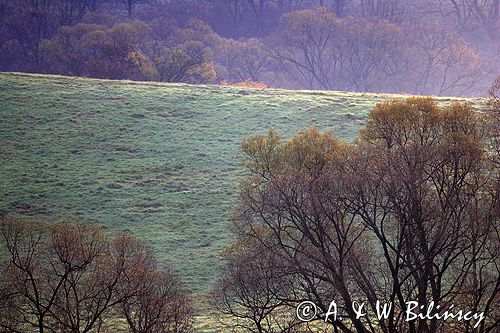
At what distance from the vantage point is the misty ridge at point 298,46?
287 ft

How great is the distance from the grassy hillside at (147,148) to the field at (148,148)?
0.24ft

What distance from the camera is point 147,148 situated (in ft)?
149

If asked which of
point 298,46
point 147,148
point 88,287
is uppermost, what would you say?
point 298,46

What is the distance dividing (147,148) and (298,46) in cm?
5839

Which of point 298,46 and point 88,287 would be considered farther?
point 298,46

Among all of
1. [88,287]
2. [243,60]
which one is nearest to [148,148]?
[88,287]

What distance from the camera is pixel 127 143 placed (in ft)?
151

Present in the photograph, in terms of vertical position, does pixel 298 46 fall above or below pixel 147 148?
above

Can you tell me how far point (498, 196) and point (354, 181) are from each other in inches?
164

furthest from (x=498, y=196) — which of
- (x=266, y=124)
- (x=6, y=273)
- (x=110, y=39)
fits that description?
(x=110, y=39)

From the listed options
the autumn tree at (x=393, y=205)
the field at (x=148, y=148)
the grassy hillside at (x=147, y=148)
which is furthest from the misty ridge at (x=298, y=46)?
the autumn tree at (x=393, y=205)

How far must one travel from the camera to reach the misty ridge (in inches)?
3447

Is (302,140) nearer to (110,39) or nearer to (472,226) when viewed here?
(472,226)

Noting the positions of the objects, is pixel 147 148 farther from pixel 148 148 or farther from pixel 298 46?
pixel 298 46
